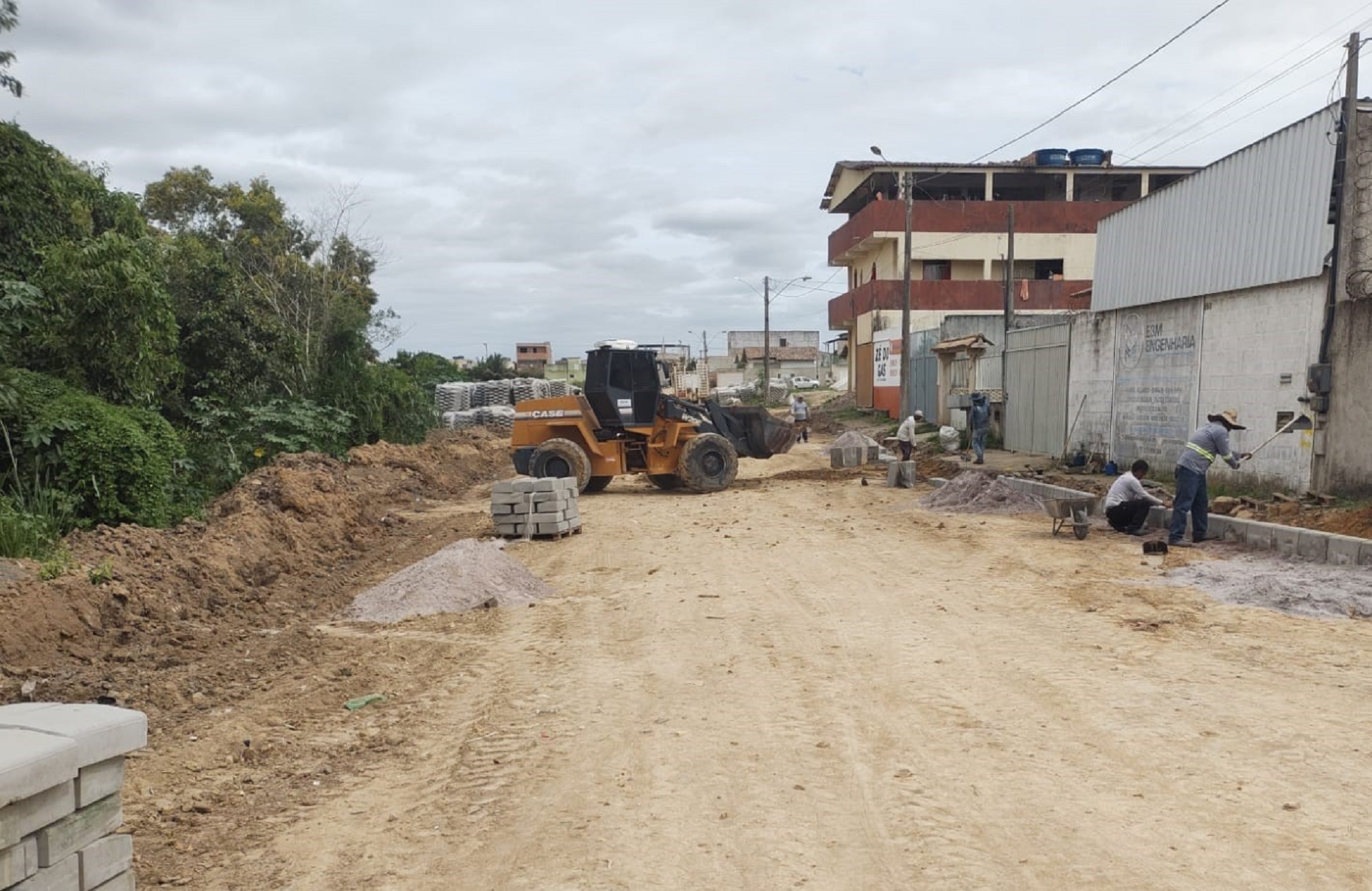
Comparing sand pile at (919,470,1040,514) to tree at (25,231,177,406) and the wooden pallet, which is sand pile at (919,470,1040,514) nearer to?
the wooden pallet

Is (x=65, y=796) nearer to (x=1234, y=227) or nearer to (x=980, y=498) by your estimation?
(x=980, y=498)

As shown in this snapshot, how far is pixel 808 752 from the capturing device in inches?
207

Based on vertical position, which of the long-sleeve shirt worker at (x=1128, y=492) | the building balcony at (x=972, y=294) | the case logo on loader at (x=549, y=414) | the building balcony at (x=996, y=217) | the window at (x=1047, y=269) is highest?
the building balcony at (x=996, y=217)

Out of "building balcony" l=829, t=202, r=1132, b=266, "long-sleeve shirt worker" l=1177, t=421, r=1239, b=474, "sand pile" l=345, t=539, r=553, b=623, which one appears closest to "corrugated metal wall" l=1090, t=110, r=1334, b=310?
"long-sleeve shirt worker" l=1177, t=421, r=1239, b=474

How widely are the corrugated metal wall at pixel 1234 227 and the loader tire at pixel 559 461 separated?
10.7m

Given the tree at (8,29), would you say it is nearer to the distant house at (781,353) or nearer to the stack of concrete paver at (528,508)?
the stack of concrete paver at (528,508)

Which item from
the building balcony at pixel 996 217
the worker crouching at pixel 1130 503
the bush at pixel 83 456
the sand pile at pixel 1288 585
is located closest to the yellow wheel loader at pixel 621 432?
the bush at pixel 83 456

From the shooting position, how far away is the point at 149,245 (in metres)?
15.0

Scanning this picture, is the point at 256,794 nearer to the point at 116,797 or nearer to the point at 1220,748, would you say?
the point at 116,797

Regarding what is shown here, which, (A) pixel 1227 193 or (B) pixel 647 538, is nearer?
(B) pixel 647 538

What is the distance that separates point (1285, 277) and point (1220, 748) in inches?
426

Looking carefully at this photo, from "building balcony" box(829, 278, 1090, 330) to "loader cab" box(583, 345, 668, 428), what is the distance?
25866 millimetres

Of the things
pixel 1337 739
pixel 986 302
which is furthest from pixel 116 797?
pixel 986 302

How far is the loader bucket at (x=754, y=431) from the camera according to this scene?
62.8ft
